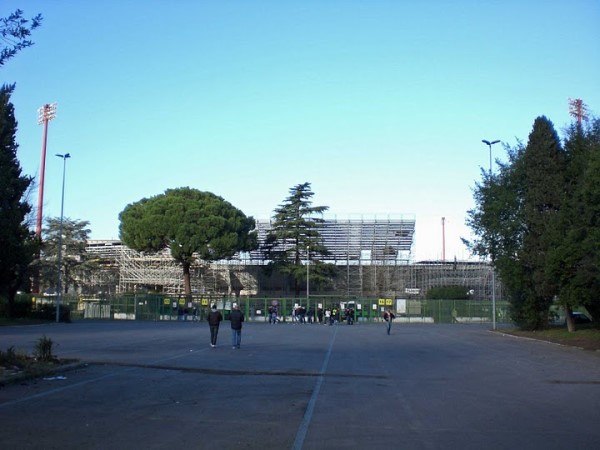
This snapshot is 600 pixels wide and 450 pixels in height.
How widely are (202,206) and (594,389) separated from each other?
6140cm

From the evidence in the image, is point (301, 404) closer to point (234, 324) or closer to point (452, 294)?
point (234, 324)

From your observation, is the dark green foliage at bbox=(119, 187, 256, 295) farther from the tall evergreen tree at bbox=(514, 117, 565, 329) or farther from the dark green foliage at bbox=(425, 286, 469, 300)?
the tall evergreen tree at bbox=(514, 117, 565, 329)

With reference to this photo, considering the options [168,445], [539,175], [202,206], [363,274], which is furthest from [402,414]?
[363,274]

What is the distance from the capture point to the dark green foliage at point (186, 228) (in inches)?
2778

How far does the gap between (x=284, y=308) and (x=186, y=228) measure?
1372 cm

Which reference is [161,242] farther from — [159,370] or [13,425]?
[13,425]

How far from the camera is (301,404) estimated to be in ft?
38.4

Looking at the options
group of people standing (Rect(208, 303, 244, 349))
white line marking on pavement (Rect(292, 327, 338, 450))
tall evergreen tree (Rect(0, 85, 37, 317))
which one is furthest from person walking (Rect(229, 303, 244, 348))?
tall evergreen tree (Rect(0, 85, 37, 317))

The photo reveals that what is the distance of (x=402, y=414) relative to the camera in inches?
426

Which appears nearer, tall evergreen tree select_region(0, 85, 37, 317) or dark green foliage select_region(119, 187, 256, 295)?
tall evergreen tree select_region(0, 85, 37, 317)

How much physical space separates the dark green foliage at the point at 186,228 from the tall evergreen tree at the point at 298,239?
595 cm

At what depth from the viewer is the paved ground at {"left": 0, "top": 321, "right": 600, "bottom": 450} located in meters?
8.62

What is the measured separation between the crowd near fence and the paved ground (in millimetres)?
44467

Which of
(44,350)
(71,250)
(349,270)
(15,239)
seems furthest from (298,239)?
(44,350)
